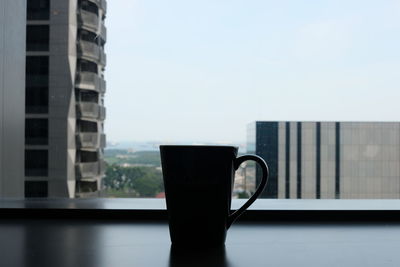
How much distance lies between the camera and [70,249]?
1.39 feet

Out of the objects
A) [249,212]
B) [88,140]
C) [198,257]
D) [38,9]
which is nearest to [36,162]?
[88,140]

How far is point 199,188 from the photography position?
401 mm

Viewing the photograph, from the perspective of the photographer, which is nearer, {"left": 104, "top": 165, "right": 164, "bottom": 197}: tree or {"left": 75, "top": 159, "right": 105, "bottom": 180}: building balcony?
{"left": 104, "top": 165, "right": 164, "bottom": 197}: tree

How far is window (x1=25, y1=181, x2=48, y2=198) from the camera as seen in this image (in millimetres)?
974

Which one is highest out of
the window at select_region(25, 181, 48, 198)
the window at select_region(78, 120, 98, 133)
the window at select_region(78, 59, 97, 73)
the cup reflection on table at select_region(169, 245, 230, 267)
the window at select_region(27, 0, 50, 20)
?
the window at select_region(27, 0, 50, 20)

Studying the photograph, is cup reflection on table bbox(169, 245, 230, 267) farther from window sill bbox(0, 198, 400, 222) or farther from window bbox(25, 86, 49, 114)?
window bbox(25, 86, 49, 114)

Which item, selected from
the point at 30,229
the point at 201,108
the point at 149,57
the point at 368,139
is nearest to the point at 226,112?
the point at 201,108

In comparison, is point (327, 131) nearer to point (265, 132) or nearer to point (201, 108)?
point (265, 132)

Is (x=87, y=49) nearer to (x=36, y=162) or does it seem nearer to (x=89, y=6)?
(x=89, y=6)

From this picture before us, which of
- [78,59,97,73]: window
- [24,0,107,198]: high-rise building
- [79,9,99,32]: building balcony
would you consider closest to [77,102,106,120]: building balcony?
[24,0,107,198]: high-rise building

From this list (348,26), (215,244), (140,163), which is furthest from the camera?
(348,26)

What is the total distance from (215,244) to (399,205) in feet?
1.25

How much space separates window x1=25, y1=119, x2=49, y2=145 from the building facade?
4.4 inches

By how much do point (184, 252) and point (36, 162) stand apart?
0.74m
